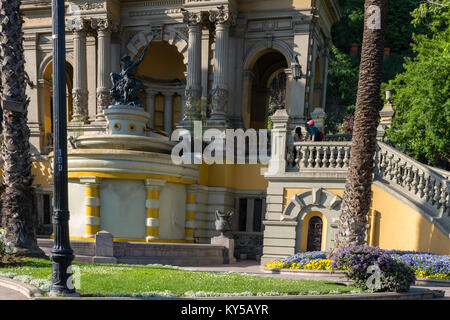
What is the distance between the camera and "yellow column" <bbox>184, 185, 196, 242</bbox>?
19.5 m

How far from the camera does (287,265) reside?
14102 millimetres

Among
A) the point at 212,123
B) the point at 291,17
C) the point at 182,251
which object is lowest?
the point at 182,251

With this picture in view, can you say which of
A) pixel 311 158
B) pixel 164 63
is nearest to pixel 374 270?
pixel 311 158

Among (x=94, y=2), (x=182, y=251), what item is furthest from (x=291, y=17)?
(x=182, y=251)

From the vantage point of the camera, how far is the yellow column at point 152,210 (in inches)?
689

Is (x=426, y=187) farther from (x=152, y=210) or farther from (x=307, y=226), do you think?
(x=152, y=210)

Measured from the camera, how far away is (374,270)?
9875 mm

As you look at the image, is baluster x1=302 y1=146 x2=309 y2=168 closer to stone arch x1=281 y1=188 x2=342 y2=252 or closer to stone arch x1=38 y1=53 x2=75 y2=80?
stone arch x1=281 y1=188 x2=342 y2=252

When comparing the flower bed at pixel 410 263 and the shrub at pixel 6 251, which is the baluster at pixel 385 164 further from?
the shrub at pixel 6 251

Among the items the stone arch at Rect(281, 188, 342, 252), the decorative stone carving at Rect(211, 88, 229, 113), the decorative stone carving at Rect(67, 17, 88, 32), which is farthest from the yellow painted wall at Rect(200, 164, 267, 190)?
the decorative stone carving at Rect(67, 17, 88, 32)

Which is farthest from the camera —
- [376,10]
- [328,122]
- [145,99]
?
[328,122]

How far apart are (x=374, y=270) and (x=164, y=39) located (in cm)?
1950

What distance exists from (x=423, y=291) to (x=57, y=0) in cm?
994
